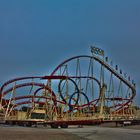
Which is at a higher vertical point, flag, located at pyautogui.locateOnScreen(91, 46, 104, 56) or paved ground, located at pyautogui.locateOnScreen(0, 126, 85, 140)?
flag, located at pyautogui.locateOnScreen(91, 46, 104, 56)

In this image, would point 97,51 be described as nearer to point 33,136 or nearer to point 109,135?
point 109,135

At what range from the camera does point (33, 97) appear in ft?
216

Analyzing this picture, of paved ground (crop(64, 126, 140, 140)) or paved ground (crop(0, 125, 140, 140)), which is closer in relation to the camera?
paved ground (crop(0, 125, 140, 140))

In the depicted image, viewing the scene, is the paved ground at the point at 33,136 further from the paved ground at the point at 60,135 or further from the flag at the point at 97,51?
the flag at the point at 97,51

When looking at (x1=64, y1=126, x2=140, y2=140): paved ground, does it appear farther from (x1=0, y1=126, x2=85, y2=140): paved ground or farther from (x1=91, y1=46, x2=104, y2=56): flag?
(x1=91, y1=46, x2=104, y2=56): flag

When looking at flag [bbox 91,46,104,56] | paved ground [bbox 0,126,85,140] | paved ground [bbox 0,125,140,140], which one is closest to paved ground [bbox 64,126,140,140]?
paved ground [bbox 0,125,140,140]

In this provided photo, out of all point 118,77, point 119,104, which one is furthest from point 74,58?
point 119,104

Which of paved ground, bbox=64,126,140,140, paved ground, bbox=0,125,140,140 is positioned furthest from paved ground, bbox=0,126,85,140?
paved ground, bbox=64,126,140,140

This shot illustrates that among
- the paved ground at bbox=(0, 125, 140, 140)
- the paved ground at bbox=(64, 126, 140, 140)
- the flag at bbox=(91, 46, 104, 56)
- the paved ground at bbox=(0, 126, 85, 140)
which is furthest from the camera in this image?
the flag at bbox=(91, 46, 104, 56)

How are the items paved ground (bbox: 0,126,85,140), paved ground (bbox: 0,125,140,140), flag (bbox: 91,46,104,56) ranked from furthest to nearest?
flag (bbox: 91,46,104,56) < paved ground (bbox: 0,125,140,140) < paved ground (bbox: 0,126,85,140)

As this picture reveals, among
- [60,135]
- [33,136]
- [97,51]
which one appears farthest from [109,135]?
[97,51]

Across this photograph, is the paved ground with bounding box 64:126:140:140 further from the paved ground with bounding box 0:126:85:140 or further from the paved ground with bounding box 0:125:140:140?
the paved ground with bounding box 0:126:85:140

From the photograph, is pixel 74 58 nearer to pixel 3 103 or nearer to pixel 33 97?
pixel 33 97

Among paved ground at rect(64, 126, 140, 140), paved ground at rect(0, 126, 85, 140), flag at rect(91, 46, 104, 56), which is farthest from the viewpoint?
flag at rect(91, 46, 104, 56)
